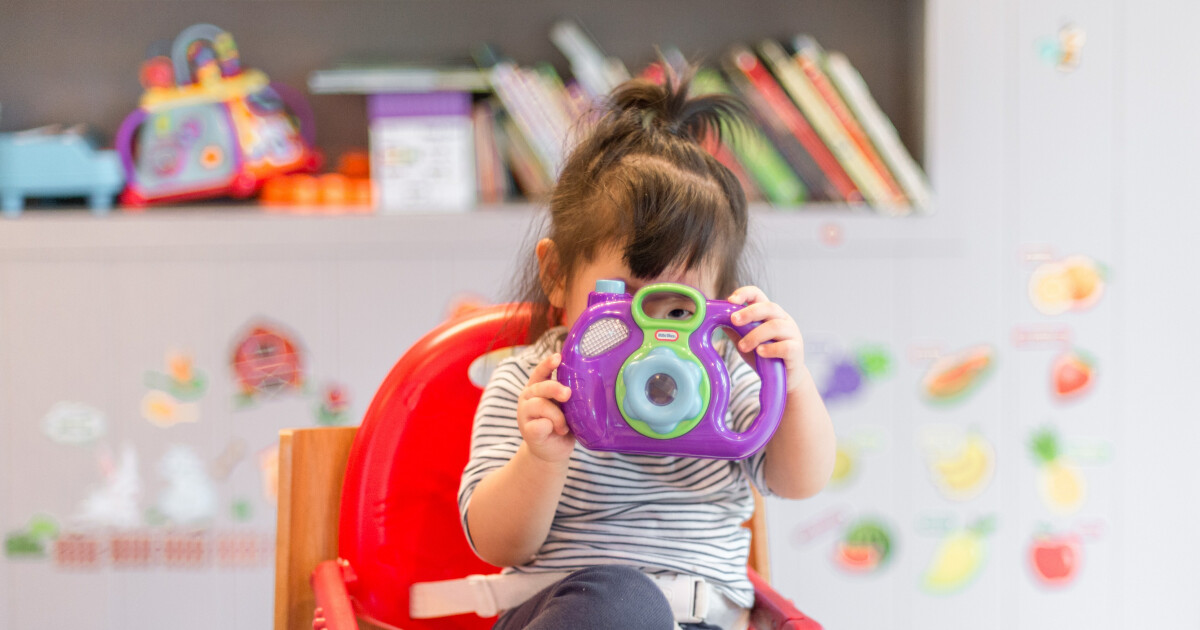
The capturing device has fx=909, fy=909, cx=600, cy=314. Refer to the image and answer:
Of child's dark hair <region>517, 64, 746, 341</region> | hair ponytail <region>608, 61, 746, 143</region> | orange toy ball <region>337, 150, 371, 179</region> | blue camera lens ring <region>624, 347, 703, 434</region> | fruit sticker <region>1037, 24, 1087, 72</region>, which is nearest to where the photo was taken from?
blue camera lens ring <region>624, 347, 703, 434</region>

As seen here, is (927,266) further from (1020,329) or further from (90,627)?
(90,627)

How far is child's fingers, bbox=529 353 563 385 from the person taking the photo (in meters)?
0.57

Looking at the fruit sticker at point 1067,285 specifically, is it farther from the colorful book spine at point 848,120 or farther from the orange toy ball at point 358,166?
the orange toy ball at point 358,166

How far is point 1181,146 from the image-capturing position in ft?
4.33

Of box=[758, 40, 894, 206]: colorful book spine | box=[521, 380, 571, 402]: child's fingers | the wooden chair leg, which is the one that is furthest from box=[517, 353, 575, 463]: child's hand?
box=[758, 40, 894, 206]: colorful book spine

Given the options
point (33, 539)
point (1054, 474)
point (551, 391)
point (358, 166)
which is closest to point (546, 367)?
point (551, 391)

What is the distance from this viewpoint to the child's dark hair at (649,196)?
63 cm

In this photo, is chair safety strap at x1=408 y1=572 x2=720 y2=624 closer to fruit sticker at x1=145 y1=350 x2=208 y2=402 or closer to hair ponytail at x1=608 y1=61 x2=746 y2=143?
hair ponytail at x1=608 y1=61 x2=746 y2=143

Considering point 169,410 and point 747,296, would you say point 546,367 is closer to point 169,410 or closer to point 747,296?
point 747,296

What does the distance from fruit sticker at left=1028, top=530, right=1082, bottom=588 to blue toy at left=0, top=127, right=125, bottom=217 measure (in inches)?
57.6

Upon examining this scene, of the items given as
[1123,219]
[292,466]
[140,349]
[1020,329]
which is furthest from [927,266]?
[140,349]

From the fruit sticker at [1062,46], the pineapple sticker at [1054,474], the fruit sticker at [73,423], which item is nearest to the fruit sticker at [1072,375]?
the pineapple sticker at [1054,474]

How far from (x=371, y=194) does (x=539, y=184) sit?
10.1 inches

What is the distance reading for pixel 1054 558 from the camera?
4.38 feet
